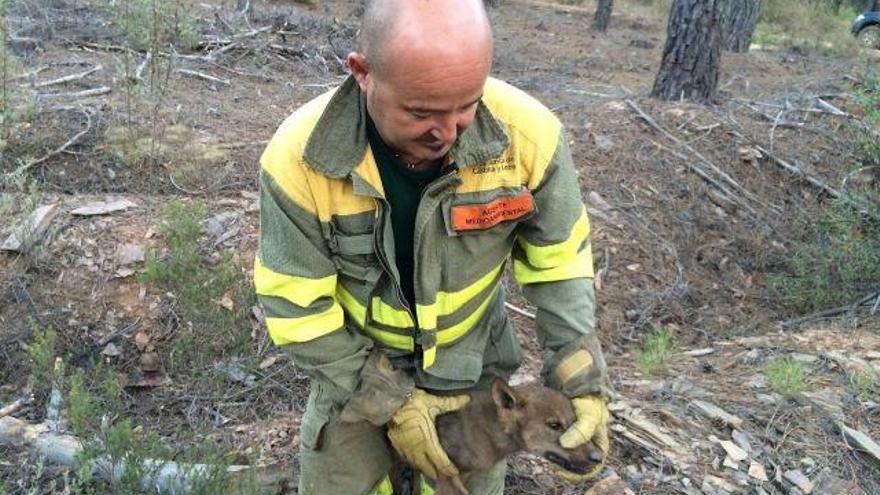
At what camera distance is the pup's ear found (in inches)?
104

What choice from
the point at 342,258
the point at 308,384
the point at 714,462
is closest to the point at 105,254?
the point at 308,384

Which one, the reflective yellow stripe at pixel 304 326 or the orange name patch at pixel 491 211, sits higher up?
the orange name patch at pixel 491 211

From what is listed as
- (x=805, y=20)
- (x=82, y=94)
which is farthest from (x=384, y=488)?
(x=805, y=20)

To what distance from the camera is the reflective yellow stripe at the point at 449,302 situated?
266 centimetres

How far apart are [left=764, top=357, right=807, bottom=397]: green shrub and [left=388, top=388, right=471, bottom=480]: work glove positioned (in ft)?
6.67

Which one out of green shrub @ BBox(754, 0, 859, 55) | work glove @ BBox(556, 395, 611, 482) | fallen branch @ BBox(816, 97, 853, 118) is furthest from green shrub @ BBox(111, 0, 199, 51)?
green shrub @ BBox(754, 0, 859, 55)

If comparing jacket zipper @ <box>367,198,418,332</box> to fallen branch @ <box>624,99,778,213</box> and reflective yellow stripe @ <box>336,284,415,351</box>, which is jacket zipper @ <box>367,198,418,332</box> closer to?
reflective yellow stripe @ <box>336,284,415,351</box>

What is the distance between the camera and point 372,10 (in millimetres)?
2201

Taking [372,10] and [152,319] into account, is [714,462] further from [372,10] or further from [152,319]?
[152,319]

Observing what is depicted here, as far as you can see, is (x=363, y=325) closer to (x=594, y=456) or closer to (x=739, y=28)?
(x=594, y=456)

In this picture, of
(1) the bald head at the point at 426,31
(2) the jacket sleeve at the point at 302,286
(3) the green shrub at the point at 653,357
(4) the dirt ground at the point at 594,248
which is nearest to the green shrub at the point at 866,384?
(4) the dirt ground at the point at 594,248

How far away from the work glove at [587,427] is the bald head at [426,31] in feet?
4.02

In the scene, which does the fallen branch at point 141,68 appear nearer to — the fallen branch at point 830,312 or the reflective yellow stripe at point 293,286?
the reflective yellow stripe at point 293,286

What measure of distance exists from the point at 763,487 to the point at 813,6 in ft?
85.5
